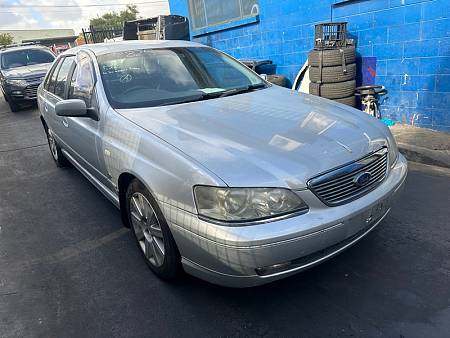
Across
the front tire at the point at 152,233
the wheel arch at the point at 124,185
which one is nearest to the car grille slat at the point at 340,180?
the front tire at the point at 152,233

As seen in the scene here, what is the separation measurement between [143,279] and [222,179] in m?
1.24

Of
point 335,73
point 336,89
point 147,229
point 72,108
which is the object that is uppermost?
point 72,108

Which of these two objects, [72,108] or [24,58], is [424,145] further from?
[24,58]

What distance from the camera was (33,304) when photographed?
8.81 ft

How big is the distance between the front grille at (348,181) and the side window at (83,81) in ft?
7.06

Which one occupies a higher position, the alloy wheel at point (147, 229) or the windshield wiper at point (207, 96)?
Result: the windshield wiper at point (207, 96)

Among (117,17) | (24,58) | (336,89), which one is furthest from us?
(117,17)

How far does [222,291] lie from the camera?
Answer: 8.63 ft

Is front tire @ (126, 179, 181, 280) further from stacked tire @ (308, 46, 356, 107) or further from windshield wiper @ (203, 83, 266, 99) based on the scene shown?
stacked tire @ (308, 46, 356, 107)

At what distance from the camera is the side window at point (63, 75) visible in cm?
420

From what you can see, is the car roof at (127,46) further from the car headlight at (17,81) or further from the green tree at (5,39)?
the green tree at (5,39)

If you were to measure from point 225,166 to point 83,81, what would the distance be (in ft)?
7.02

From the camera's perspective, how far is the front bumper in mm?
1989

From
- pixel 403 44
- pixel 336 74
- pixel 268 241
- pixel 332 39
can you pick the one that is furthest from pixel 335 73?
pixel 268 241
